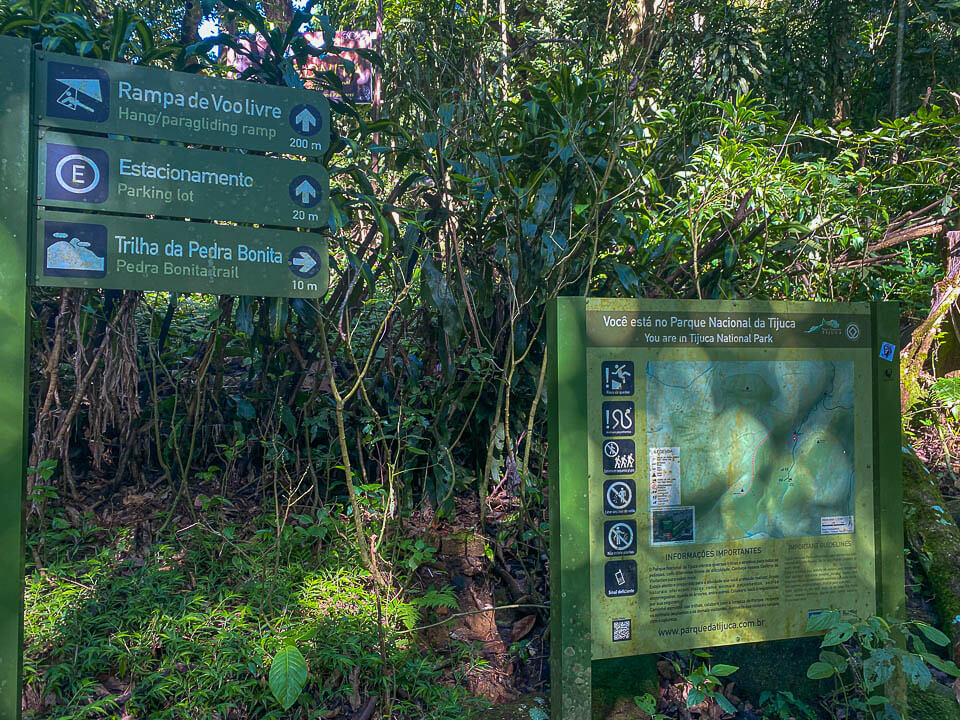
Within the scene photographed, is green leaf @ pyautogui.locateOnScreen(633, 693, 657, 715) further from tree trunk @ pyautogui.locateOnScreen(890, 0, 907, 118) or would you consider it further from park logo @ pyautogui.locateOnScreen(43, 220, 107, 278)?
tree trunk @ pyautogui.locateOnScreen(890, 0, 907, 118)

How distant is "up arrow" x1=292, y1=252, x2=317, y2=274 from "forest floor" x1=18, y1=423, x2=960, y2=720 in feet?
4.61

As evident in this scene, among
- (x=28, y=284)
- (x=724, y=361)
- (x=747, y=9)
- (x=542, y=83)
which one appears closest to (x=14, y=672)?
(x=28, y=284)

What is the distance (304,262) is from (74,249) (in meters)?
0.81

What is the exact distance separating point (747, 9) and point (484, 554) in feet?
24.0

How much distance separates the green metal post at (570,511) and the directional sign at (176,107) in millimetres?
1289

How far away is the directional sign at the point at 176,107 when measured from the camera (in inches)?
106

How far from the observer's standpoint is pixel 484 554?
4234 mm

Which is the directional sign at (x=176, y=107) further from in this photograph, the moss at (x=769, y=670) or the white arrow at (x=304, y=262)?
the moss at (x=769, y=670)

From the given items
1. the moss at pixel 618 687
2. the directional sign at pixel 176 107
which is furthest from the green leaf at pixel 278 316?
the moss at pixel 618 687


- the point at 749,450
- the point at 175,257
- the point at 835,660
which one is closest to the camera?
the point at 175,257

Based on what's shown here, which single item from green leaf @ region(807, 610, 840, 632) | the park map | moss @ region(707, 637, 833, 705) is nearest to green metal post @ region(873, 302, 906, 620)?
the park map

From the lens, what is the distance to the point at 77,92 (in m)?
2.71

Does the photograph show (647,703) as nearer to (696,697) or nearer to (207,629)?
(696,697)

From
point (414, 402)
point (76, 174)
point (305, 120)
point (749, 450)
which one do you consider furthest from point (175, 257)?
point (749, 450)
